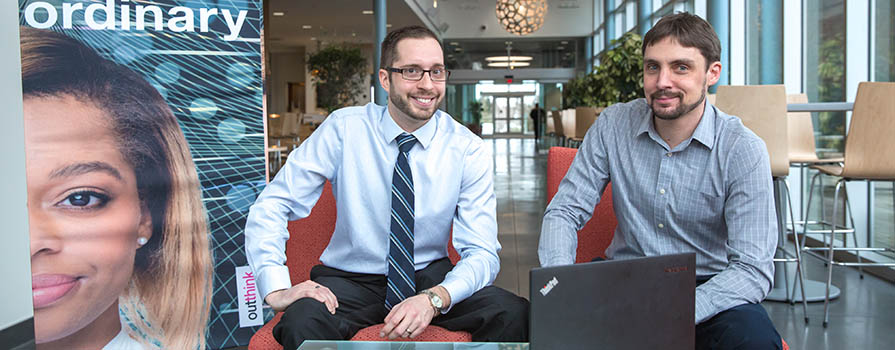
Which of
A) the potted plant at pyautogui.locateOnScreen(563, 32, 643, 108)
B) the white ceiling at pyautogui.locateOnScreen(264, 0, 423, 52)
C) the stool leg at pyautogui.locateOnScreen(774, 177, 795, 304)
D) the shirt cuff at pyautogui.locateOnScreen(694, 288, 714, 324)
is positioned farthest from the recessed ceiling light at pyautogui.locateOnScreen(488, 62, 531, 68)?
the shirt cuff at pyautogui.locateOnScreen(694, 288, 714, 324)

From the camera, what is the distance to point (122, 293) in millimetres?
2602

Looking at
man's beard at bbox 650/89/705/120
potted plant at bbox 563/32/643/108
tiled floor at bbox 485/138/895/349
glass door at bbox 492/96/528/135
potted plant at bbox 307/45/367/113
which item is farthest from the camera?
glass door at bbox 492/96/528/135

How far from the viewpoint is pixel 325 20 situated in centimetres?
1750

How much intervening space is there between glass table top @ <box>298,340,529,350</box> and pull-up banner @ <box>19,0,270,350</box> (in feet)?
4.20

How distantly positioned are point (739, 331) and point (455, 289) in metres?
0.64

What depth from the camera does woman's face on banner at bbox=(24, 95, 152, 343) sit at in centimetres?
244

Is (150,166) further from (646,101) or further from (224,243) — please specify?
(646,101)

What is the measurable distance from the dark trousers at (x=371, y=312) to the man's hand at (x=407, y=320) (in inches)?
5.8

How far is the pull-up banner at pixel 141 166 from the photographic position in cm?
246

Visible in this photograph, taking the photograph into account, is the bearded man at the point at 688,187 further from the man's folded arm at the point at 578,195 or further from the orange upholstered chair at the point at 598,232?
the orange upholstered chair at the point at 598,232

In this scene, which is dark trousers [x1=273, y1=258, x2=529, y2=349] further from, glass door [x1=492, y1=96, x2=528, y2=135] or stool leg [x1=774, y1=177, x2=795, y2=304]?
glass door [x1=492, y1=96, x2=528, y2=135]

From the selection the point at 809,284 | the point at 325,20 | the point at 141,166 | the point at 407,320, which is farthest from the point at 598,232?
the point at 325,20

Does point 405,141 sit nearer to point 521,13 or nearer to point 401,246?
point 401,246

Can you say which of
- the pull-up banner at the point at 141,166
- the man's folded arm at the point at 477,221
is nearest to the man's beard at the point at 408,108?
the man's folded arm at the point at 477,221
